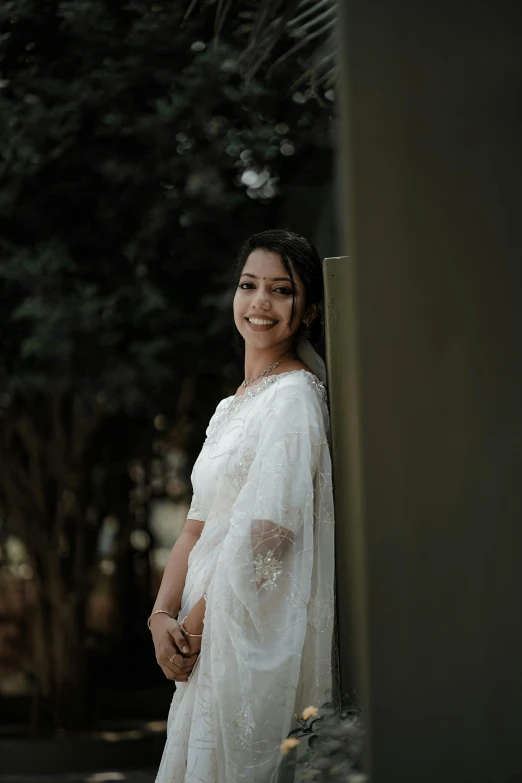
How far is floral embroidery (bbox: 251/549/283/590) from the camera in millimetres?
1895

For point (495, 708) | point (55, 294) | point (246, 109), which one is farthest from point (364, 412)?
point (55, 294)

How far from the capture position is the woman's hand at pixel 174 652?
202cm

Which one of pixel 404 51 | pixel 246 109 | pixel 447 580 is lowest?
pixel 447 580

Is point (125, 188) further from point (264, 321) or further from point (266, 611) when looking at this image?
point (266, 611)

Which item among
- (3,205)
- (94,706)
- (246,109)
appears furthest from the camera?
(94,706)

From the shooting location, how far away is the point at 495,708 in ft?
4.17

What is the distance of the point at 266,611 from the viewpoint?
1909mm

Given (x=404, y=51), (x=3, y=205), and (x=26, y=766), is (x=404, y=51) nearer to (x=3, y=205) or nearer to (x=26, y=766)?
(x=3, y=205)

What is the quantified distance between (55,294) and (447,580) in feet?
10.7

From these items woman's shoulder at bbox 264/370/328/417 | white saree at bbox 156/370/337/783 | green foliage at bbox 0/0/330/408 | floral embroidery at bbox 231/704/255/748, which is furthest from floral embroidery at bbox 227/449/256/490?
green foliage at bbox 0/0/330/408

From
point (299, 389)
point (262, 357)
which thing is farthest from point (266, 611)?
point (262, 357)

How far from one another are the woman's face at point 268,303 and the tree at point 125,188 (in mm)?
1453

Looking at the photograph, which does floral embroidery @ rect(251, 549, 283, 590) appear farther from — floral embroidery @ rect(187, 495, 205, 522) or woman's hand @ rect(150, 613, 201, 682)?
floral embroidery @ rect(187, 495, 205, 522)

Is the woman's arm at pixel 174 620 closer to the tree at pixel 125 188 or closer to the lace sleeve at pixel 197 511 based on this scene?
the lace sleeve at pixel 197 511
